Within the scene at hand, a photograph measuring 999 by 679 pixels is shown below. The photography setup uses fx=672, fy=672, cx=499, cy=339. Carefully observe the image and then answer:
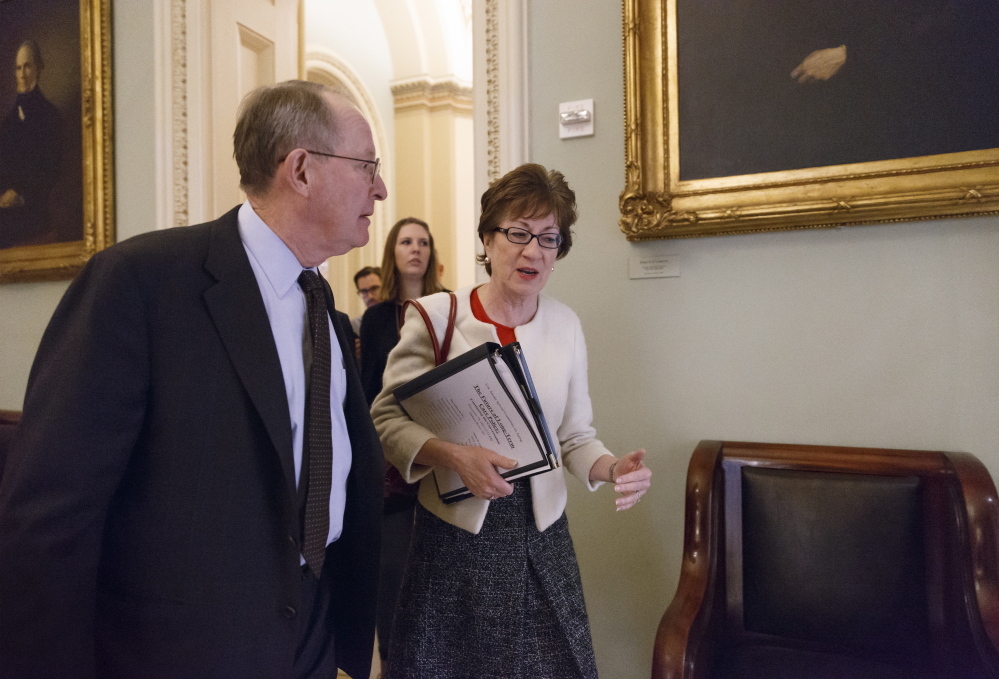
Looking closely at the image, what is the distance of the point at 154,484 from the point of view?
3.80ft

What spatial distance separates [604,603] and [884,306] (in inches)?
60.1

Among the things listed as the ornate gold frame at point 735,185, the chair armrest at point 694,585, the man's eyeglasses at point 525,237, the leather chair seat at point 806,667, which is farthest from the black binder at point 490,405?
the ornate gold frame at point 735,185

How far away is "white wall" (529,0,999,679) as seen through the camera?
7.39ft

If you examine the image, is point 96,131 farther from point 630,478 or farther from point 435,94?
point 435,94

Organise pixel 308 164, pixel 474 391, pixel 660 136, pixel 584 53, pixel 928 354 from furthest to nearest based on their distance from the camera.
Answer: pixel 584 53 → pixel 660 136 → pixel 928 354 → pixel 474 391 → pixel 308 164

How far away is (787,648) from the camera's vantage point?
2029mm

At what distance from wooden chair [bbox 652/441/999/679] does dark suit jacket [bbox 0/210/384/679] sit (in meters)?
1.07

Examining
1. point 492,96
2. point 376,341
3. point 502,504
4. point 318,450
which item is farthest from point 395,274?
point 318,450

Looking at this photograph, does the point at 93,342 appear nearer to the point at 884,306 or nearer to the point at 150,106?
the point at 884,306

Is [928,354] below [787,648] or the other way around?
the other way around

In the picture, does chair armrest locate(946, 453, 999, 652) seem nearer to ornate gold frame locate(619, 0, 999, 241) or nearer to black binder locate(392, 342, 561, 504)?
ornate gold frame locate(619, 0, 999, 241)

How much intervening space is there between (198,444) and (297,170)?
59 cm

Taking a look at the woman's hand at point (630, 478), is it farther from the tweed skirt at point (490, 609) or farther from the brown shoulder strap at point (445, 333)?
the brown shoulder strap at point (445, 333)

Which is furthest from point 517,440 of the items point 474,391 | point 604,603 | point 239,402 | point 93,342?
point 604,603
